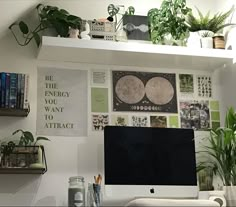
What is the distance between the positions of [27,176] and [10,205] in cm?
21

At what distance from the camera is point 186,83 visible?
3348mm

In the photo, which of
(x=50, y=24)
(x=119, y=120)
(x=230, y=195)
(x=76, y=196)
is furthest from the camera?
(x=119, y=120)

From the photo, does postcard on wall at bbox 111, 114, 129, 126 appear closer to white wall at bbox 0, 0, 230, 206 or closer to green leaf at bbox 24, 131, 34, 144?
white wall at bbox 0, 0, 230, 206

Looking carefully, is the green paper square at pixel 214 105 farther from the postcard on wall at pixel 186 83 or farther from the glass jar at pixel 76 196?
the glass jar at pixel 76 196

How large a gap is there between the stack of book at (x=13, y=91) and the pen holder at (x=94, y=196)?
643 millimetres

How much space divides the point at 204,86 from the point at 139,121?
0.59m

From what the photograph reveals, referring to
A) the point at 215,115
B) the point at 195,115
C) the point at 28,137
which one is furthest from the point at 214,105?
the point at 28,137

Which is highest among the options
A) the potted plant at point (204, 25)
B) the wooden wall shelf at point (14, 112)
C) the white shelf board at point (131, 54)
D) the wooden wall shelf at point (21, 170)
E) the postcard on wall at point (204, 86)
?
the potted plant at point (204, 25)

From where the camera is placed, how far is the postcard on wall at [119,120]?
3137mm

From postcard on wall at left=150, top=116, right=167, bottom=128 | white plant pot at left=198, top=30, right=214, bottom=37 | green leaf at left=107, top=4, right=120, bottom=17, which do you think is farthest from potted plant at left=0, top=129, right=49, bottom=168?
white plant pot at left=198, top=30, right=214, bottom=37

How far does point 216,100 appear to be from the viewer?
337cm

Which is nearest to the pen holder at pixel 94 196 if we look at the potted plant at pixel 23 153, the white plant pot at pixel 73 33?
the potted plant at pixel 23 153

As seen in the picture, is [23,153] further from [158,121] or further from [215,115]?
[215,115]

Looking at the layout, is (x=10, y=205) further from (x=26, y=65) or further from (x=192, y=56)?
(x=192, y=56)
